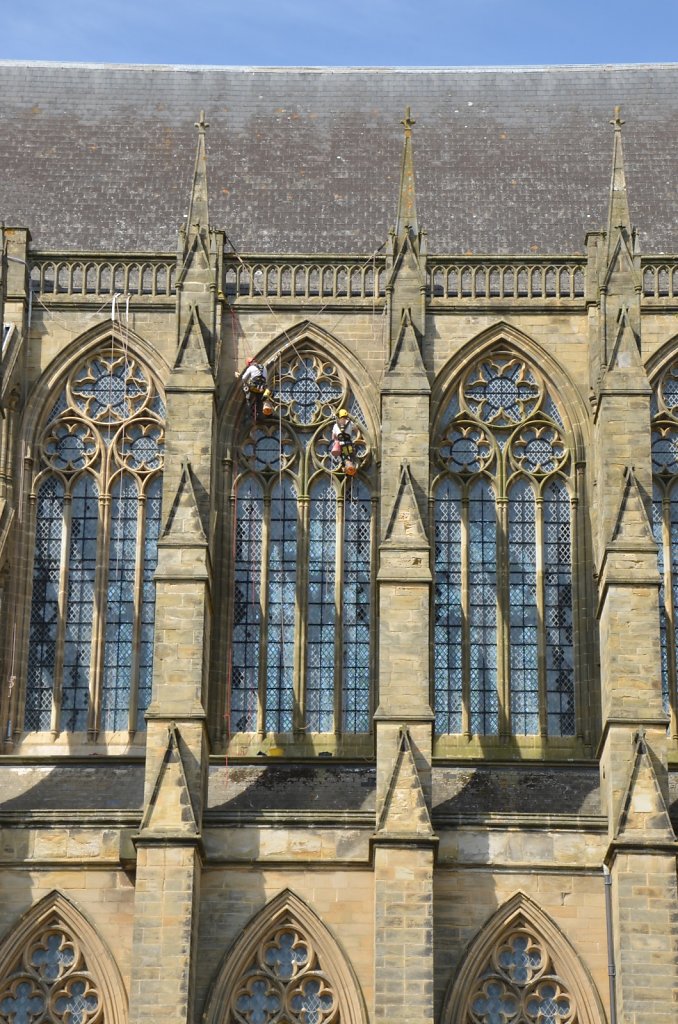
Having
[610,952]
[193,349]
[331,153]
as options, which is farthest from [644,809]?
[331,153]

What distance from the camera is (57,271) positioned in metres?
39.5

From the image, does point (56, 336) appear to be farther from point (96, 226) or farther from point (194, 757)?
point (194, 757)

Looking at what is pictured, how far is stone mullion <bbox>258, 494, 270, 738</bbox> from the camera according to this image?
122ft

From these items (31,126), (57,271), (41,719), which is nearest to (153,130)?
(31,126)

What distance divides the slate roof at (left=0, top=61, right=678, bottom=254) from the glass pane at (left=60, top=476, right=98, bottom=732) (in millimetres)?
5065

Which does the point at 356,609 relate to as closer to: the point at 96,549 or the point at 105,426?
the point at 96,549

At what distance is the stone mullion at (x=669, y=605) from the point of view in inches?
1468

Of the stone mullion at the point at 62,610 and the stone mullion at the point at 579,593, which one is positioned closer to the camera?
the stone mullion at the point at 579,593

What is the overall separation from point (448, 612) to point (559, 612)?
1.77 m

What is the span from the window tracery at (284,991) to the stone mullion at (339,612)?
4457 millimetres

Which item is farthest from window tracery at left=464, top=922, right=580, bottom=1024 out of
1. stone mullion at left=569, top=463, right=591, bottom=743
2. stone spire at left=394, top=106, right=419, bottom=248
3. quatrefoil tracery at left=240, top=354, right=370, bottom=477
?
stone spire at left=394, top=106, right=419, bottom=248

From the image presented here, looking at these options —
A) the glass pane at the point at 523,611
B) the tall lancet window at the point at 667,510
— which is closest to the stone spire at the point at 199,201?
the glass pane at the point at 523,611

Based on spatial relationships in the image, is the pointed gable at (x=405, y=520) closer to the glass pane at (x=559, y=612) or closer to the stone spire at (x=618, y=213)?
the glass pane at (x=559, y=612)

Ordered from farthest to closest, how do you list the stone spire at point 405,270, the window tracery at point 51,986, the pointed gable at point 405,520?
the stone spire at point 405,270 < the pointed gable at point 405,520 < the window tracery at point 51,986
